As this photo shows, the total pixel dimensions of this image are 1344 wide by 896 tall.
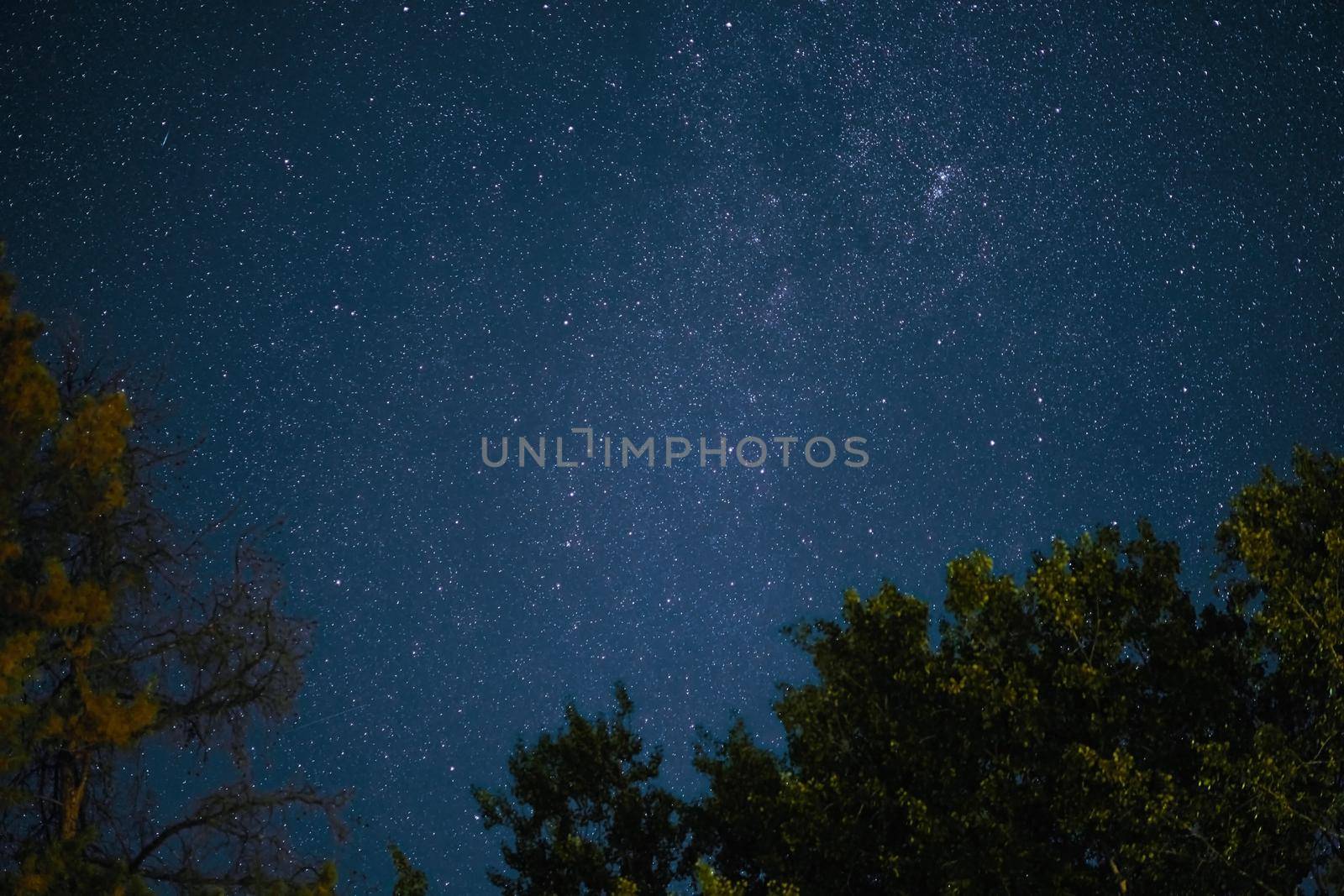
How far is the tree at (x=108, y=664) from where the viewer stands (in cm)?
1284

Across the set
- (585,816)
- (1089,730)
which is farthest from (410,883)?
(1089,730)

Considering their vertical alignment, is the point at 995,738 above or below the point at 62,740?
below

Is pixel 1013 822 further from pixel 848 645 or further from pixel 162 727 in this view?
pixel 162 727

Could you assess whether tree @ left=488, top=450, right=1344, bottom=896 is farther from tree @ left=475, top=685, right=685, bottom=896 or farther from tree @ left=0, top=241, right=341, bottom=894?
tree @ left=0, top=241, right=341, bottom=894

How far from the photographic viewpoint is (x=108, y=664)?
1379 centimetres

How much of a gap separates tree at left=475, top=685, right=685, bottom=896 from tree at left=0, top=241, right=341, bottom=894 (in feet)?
7.57

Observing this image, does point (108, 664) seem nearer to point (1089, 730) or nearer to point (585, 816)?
point (585, 816)

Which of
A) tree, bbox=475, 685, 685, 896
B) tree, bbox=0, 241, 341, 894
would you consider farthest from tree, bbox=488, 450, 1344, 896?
tree, bbox=0, 241, 341, 894

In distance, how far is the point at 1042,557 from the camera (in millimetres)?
13008

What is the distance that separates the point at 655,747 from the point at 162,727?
5974 millimetres

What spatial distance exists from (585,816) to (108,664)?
234 inches

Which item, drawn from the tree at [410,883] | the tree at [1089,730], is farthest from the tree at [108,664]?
the tree at [1089,730]

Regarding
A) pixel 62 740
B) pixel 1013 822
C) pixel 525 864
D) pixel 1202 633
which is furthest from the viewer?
pixel 525 864

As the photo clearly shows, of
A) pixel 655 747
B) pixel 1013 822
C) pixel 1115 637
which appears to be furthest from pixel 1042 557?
pixel 655 747
